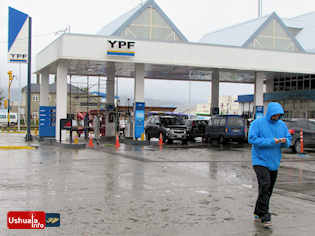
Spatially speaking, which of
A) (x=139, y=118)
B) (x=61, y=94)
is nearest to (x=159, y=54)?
(x=139, y=118)

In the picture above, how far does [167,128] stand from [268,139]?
21.2 meters

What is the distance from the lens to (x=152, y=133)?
29172 mm

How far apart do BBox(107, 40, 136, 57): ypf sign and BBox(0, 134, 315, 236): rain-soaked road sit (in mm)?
11413

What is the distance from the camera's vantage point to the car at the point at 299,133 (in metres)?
21.8

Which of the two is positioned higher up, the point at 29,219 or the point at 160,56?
the point at 160,56

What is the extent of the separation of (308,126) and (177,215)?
16.5m

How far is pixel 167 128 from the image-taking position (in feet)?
92.2

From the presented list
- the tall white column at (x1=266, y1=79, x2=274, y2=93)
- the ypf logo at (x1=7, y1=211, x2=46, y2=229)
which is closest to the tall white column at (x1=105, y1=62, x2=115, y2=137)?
→ the tall white column at (x1=266, y1=79, x2=274, y2=93)

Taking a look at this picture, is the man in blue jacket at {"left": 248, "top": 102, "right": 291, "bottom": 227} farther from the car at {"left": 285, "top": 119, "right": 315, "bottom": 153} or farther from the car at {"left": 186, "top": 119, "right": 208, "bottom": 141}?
the car at {"left": 186, "top": 119, "right": 208, "bottom": 141}

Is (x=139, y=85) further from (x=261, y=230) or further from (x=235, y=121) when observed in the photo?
Answer: (x=261, y=230)

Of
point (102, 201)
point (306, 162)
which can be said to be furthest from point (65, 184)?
point (306, 162)

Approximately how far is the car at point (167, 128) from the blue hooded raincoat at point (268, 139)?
20.5 meters

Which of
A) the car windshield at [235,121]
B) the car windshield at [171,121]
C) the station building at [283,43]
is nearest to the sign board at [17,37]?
the car windshield at [171,121]

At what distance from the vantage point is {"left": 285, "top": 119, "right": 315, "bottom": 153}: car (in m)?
21.8
